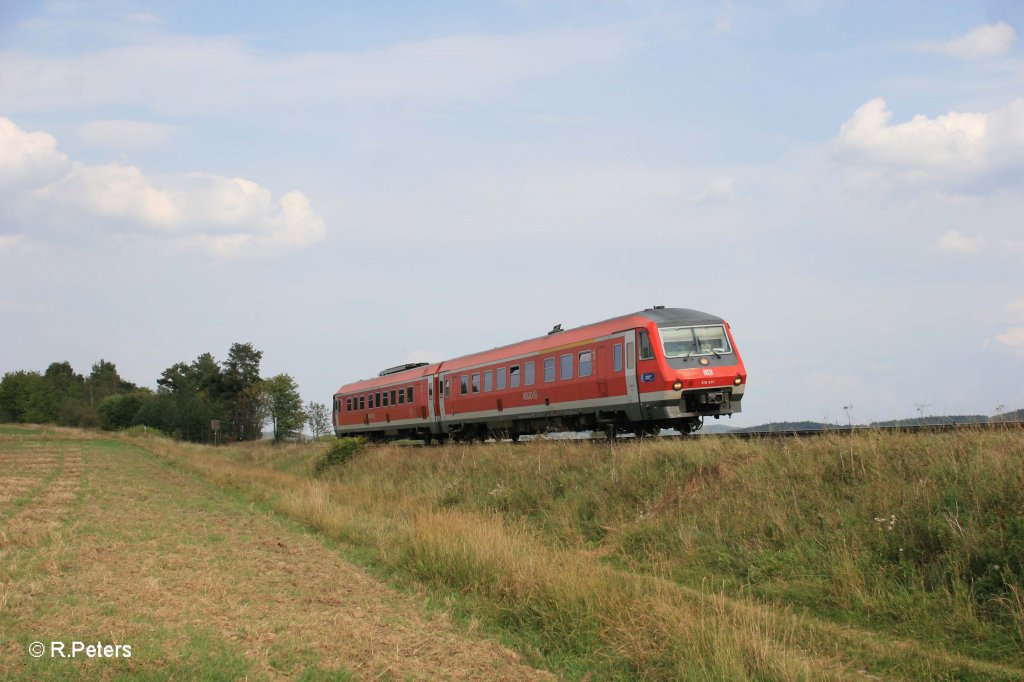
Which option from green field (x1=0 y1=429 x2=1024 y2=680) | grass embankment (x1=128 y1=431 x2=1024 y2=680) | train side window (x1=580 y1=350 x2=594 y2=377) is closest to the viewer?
green field (x1=0 y1=429 x2=1024 y2=680)

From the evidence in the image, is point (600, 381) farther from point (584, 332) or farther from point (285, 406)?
point (285, 406)

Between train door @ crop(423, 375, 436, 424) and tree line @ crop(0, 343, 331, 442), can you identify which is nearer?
train door @ crop(423, 375, 436, 424)

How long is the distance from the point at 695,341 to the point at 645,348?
1.27m

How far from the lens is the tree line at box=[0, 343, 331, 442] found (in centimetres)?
9950

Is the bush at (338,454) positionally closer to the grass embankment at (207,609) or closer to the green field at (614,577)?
the green field at (614,577)

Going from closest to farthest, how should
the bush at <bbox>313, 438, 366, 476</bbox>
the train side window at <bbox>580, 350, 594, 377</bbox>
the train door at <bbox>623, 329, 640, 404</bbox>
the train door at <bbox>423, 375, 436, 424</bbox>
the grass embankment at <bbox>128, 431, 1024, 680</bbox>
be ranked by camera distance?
1. the grass embankment at <bbox>128, 431, 1024, 680</bbox>
2. the train door at <bbox>623, 329, 640, 404</bbox>
3. the train side window at <bbox>580, 350, 594, 377</bbox>
4. the bush at <bbox>313, 438, 366, 476</bbox>
5. the train door at <bbox>423, 375, 436, 424</bbox>

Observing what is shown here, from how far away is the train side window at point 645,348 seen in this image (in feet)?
68.8

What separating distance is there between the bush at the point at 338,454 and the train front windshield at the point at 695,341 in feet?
51.4

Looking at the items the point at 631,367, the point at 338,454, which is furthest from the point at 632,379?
the point at 338,454

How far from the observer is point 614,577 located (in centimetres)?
1008

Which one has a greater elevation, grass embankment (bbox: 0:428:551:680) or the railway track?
the railway track

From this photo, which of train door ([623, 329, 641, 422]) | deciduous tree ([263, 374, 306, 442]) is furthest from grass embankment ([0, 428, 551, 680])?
deciduous tree ([263, 374, 306, 442])

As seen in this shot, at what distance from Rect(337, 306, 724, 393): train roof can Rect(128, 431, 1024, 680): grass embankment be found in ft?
16.2

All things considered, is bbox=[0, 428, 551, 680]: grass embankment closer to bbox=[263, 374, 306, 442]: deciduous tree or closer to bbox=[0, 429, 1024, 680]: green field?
bbox=[0, 429, 1024, 680]: green field
